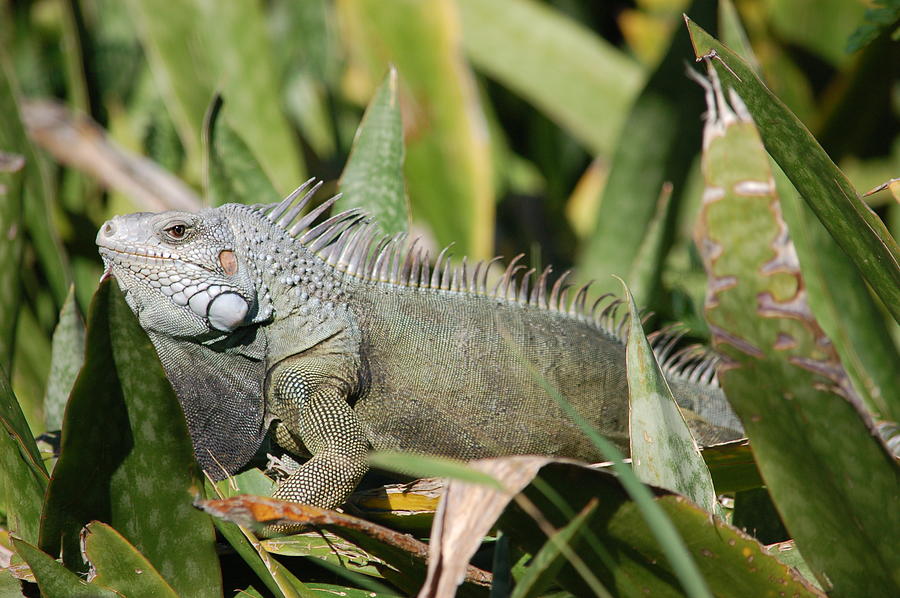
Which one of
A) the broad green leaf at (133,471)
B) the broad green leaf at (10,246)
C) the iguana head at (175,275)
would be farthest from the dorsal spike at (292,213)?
the broad green leaf at (133,471)

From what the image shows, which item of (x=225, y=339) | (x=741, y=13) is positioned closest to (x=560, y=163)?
(x=741, y=13)

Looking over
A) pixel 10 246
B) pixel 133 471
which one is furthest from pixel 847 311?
pixel 10 246

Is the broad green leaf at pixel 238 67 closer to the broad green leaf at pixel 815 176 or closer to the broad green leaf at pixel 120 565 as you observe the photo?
the broad green leaf at pixel 120 565

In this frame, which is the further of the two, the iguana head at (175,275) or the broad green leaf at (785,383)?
the iguana head at (175,275)

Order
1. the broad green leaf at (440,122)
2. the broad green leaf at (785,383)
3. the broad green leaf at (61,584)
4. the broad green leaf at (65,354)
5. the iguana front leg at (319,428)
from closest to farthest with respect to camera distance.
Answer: the broad green leaf at (785,383) → the broad green leaf at (61,584) → the iguana front leg at (319,428) → the broad green leaf at (65,354) → the broad green leaf at (440,122)

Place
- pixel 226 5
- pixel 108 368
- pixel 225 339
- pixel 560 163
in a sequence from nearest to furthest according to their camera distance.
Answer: pixel 108 368 < pixel 225 339 < pixel 226 5 < pixel 560 163

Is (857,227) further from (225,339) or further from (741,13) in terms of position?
(741,13)
